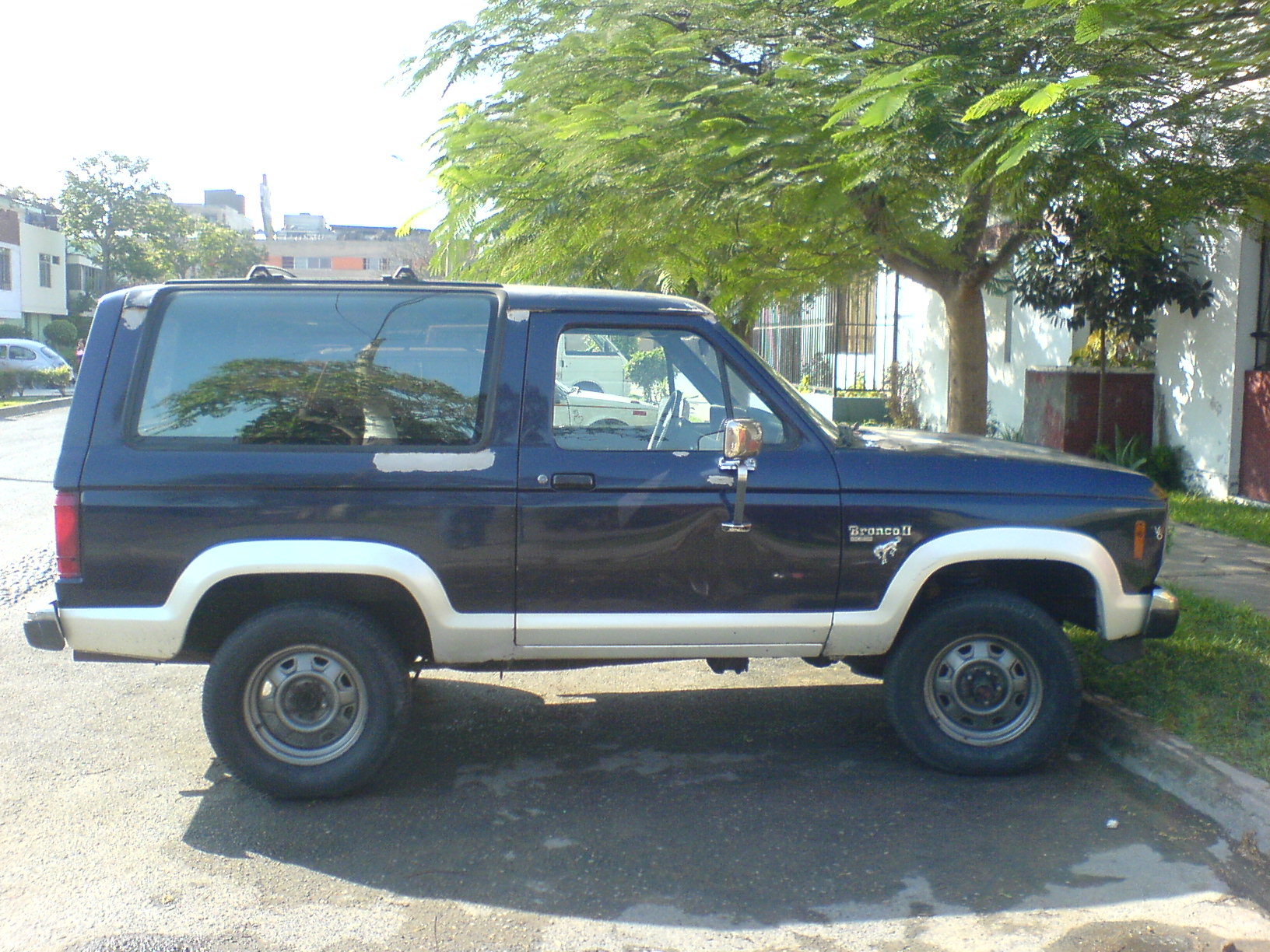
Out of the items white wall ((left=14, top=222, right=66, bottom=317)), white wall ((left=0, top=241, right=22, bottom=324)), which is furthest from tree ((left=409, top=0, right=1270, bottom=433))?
white wall ((left=14, top=222, right=66, bottom=317))

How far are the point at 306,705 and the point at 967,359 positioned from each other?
20.7 ft

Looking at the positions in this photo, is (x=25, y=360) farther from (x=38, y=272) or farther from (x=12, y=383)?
(x=38, y=272)

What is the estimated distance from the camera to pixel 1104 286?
11.6 meters

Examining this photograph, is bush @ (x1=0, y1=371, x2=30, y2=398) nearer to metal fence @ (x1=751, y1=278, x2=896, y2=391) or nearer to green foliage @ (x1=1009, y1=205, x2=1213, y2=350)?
metal fence @ (x1=751, y1=278, x2=896, y2=391)

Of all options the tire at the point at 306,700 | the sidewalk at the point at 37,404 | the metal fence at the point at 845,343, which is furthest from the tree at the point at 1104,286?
the sidewalk at the point at 37,404

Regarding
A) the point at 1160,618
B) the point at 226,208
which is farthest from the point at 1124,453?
the point at 226,208

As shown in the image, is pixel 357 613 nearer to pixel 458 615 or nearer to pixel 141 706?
pixel 458 615

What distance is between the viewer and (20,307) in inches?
2153

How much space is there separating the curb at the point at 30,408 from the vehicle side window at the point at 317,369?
24.7 metres

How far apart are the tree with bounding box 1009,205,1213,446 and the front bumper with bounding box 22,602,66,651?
26.1 feet

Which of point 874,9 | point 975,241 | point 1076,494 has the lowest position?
point 1076,494

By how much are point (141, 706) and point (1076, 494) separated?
14.9 feet

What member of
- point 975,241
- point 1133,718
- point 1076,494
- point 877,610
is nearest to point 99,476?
point 877,610

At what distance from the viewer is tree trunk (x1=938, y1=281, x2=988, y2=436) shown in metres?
9.35
